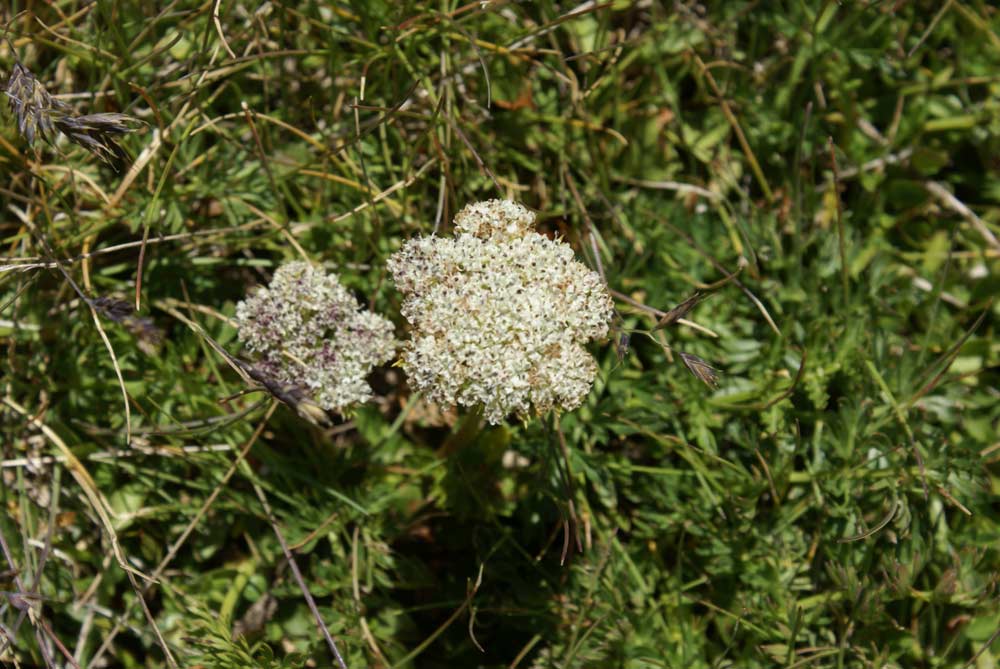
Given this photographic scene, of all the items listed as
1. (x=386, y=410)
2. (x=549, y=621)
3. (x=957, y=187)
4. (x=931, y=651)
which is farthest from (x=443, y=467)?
(x=957, y=187)

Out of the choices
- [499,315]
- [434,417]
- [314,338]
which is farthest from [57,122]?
[434,417]

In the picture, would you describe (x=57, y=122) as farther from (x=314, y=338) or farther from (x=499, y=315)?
(x=499, y=315)

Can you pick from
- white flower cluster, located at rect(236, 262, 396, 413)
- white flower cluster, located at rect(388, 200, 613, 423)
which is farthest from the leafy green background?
white flower cluster, located at rect(388, 200, 613, 423)

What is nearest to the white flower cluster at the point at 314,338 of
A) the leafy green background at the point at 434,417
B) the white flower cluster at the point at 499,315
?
the white flower cluster at the point at 499,315

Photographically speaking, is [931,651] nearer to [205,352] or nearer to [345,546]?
[345,546]

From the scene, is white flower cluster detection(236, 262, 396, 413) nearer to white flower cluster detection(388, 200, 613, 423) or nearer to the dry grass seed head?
white flower cluster detection(388, 200, 613, 423)
